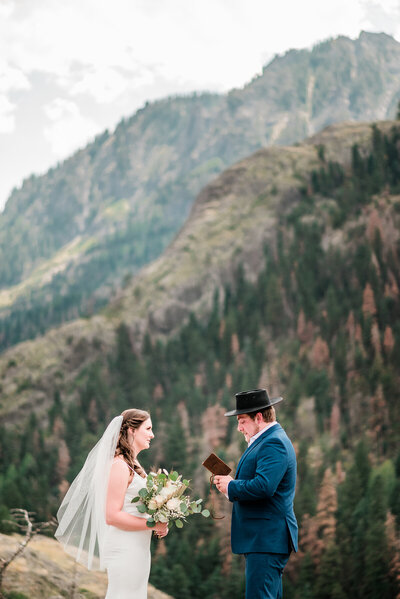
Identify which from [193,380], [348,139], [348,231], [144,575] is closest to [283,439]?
[144,575]

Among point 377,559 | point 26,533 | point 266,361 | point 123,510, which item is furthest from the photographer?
point 266,361

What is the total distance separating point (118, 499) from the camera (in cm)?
681

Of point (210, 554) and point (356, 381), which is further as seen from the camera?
point (356, 381)

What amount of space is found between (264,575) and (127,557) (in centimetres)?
160

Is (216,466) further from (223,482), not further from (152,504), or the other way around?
(152,504)

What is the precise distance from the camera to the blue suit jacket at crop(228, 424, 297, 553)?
649 centimetres

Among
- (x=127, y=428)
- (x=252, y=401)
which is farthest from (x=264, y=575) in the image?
(x=127, y=428)

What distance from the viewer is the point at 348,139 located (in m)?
144

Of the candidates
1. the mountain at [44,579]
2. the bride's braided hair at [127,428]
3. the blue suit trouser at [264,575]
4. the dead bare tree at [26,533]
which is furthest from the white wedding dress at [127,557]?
the mountain at [44,579]

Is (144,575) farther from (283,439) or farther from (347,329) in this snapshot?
(347,329)

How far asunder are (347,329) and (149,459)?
3968cm

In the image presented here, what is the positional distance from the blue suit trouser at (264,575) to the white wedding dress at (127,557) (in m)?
1.26

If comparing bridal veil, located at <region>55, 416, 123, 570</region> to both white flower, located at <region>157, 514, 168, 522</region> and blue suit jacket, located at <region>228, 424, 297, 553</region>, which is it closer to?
white flower, located at <region>157, 514, 168, 522</region>

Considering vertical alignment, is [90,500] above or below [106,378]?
below
